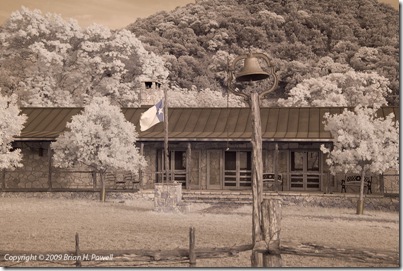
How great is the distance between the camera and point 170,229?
49.2 ft

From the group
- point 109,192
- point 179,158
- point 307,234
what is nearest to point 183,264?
point 307,234

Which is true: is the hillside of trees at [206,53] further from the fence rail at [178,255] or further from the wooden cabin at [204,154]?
the fence rail at [178,255]

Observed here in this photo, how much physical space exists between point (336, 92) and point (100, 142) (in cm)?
1906

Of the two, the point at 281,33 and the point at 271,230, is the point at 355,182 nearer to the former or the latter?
the point at 281,33

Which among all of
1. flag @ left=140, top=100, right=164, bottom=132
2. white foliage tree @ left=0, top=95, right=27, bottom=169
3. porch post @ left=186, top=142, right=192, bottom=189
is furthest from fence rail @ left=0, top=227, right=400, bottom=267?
porch post @ left=186, top=142, right=192, bottom=189

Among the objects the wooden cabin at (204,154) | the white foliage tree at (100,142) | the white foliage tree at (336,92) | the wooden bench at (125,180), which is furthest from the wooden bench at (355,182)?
the white foliage tree at (336,92)

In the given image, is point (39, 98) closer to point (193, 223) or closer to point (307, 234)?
point (193, 223)

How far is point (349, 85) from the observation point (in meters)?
34.4

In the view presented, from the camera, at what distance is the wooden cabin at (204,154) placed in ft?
75.3

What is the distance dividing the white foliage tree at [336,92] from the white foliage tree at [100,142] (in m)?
13.8

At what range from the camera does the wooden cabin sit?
2295 centimetres

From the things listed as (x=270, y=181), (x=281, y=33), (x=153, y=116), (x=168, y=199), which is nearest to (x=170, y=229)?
(x=168, y=199)

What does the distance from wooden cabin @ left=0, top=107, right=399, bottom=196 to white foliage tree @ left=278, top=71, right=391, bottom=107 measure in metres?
8.14

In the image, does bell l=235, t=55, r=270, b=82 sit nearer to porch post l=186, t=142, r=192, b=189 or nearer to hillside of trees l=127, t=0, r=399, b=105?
hillside of trees l=127, t=0, r=399, b=105
